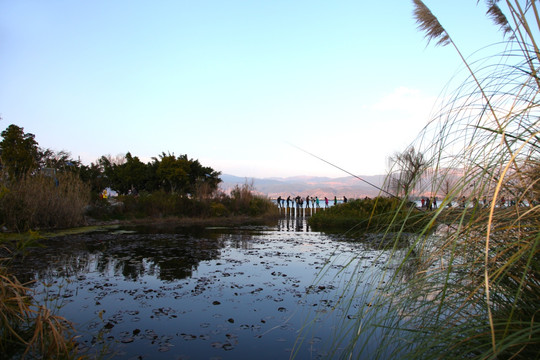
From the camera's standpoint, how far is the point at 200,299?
16.9 feet

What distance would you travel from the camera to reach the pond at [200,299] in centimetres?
353

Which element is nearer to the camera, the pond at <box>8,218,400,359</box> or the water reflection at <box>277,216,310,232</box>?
the pond at <box>8,218,400,359</box>

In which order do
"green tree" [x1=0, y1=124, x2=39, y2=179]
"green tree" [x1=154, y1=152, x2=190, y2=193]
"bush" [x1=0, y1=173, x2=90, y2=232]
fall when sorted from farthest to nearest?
"green tree" [x1=154, y1=152, x2=190, y2=193]
"green tree" [x1=0, y1=124, x2=39, y2=179]
"bush" [x1=0, y1=173, x2=90, y2=232]

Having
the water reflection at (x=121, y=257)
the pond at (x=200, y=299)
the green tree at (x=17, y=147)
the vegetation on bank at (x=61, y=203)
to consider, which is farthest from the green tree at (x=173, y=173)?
the pond at (x=200, y=299)

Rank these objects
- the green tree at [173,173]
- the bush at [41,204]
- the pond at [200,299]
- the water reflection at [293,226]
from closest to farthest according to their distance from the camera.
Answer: the pond at [200,299] < the bush at [41,204] < the water reflection at [293,226] < the green tree at [173,173]

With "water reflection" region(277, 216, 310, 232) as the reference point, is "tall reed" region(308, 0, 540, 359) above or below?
above

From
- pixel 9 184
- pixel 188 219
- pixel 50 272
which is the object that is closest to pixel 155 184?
pixel 188 219

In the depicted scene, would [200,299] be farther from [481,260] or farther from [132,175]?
[132,175]

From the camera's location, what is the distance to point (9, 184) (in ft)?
34.0

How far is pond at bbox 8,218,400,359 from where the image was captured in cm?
353

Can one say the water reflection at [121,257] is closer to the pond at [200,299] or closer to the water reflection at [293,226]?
the pond at [200,299]

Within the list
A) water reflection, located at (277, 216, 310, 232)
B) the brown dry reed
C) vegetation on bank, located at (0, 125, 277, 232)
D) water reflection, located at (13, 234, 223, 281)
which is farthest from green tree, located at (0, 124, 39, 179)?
the brown dry reed

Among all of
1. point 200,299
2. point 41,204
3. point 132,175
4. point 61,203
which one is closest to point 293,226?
point 61,203

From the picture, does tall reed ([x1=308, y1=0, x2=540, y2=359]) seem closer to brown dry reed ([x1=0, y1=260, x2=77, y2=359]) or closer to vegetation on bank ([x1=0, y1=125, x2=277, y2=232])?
brown dry reed ([x1=0, y1=260, x2=77, y2=359])
